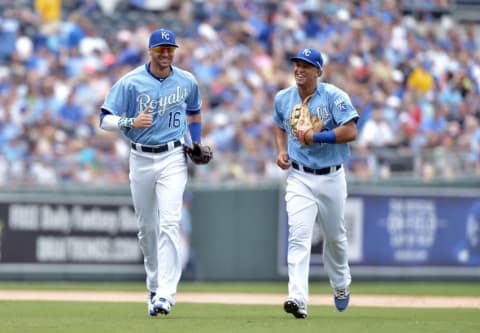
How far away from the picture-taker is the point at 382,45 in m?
21.5

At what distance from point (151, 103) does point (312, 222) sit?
5.11ft

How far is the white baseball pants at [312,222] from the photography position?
9156mm

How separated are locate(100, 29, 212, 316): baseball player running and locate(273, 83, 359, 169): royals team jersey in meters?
0.72

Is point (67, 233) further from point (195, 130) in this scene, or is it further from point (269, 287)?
point (195, 130)

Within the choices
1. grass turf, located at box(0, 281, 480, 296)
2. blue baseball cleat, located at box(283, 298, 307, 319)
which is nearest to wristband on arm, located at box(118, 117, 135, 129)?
blue baseball cleat, located at box(283, 298, 307, 319)

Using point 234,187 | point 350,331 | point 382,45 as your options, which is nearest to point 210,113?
point 234,187

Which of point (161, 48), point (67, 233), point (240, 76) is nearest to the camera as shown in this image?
point (161, 48)

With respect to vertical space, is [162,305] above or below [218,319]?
above

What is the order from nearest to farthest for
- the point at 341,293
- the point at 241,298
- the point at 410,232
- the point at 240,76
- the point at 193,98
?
the point at 193,98 < the point at 341,293 < the point at 241,298 < the point at 410,232 < the point at 240,76

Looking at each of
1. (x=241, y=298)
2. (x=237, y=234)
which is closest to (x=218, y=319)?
(x=241, y=298)

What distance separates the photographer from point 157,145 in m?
9.27

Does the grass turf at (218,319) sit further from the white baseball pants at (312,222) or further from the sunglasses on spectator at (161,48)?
the sunglasses on spectator at (161,48)

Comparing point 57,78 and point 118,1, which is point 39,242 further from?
point 118,1

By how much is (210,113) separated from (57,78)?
7.54 feet
